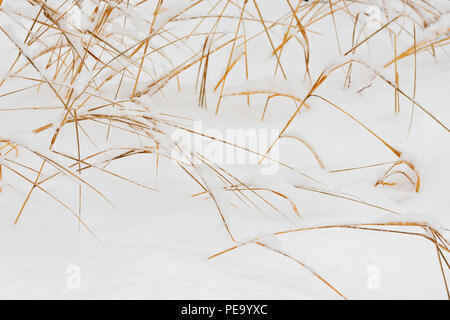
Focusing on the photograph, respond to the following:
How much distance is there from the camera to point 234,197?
0.88 m

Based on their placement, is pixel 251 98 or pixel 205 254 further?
pixel 251 98

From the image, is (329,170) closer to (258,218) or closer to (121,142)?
(258,218)

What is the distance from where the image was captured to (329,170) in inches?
37.2

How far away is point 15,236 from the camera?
30.3 inches

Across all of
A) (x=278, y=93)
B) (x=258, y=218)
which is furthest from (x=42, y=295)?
(x=278, y=93)

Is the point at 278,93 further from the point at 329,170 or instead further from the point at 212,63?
the point at 212,63

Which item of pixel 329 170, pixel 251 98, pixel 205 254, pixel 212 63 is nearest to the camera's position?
pixel 205 254

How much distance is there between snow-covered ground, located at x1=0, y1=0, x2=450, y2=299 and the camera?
68 cm

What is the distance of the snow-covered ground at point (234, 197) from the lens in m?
0.68

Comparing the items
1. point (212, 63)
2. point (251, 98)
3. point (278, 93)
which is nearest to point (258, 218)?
point (278, 93)
